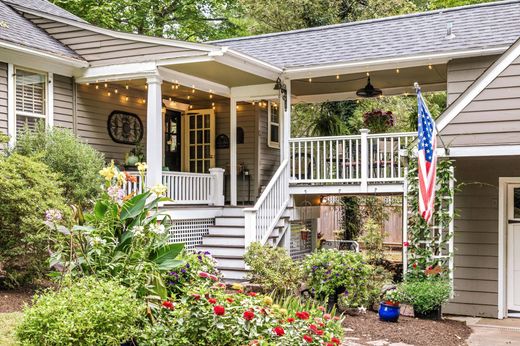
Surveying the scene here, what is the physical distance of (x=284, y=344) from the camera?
452 cm

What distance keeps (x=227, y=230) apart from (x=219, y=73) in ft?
9.69

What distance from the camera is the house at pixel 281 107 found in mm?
10164

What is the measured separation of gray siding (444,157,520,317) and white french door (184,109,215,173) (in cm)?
604

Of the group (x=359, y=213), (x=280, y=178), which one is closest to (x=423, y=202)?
(x=280, y=178)

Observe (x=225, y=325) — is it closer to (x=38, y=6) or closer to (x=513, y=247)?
(x=513, y=247)

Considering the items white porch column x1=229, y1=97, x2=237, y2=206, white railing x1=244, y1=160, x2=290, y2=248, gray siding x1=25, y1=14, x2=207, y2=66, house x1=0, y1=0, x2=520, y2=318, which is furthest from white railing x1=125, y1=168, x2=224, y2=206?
gray siding x1=25, y1=14, x2=207, y2=66

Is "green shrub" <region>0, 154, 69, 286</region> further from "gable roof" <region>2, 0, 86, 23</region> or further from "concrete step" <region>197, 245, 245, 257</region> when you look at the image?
"gable roof" <region>2, 0, 86, 23</region>

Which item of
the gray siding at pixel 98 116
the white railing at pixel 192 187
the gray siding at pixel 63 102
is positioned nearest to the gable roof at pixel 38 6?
the gray siding at pixel 98 116

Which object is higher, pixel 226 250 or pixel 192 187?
pixel 192 187

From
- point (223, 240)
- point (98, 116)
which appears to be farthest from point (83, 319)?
point (98, 116)

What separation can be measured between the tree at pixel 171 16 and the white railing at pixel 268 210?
40.2 feet

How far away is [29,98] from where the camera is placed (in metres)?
10.9

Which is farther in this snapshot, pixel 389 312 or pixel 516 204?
pixel 516 204

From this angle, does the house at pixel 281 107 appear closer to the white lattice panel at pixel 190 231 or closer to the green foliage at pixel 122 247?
the white lattice panel at pixel 190 231
